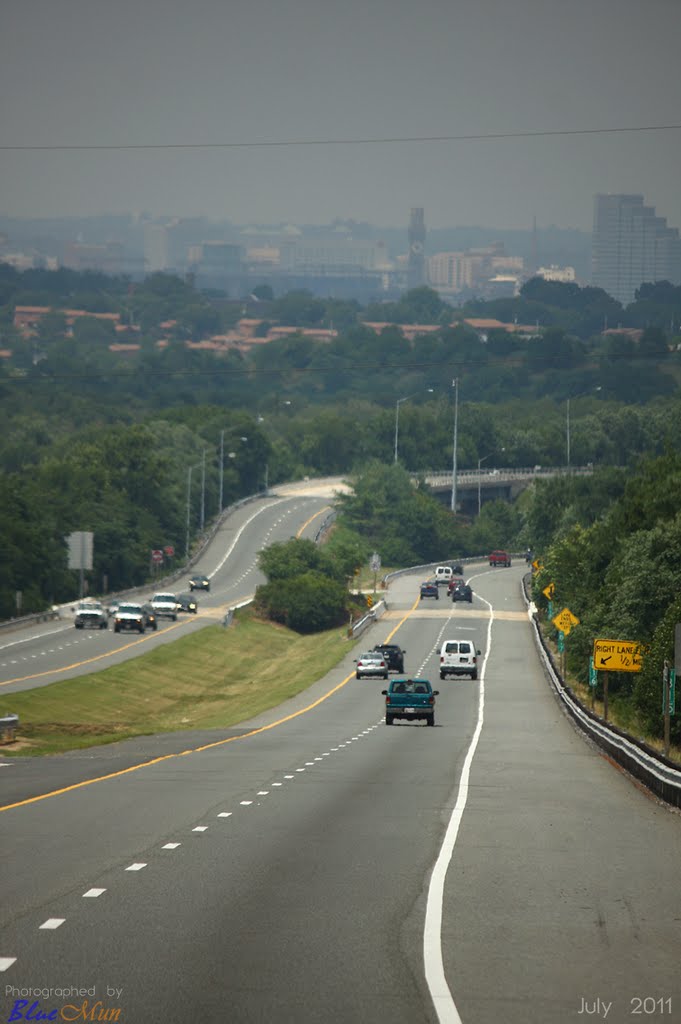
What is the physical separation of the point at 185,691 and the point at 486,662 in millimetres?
16021

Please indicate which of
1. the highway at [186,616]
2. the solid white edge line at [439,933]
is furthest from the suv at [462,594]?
the solid white edge line at [439,933]

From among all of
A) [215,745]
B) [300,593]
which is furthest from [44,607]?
[215,745]

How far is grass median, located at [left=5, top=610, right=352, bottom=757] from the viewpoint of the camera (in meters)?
52.7

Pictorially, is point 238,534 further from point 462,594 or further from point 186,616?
point 186,616

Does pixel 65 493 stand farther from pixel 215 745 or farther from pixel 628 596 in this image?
pixel 215 745

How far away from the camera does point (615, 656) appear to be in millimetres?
43844

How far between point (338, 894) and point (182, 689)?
62.6m

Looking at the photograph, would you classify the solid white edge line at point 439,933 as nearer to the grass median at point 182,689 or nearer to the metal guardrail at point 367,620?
the grass median at point 182,689

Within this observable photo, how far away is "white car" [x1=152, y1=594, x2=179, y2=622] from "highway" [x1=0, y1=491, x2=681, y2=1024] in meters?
72.6

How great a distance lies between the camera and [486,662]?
281 feet

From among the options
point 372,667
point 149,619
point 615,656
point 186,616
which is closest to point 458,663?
point 372,667

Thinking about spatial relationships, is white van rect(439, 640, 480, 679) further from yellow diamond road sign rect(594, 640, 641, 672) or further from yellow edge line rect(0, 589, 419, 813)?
yellow diamond road sign rect(594, 640, 641, 672)

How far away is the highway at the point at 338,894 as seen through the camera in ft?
39.1

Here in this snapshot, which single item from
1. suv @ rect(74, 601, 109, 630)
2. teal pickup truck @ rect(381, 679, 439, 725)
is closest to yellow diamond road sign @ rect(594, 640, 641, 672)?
teal pickup truck @ rect(381, 679, 439, 725)
